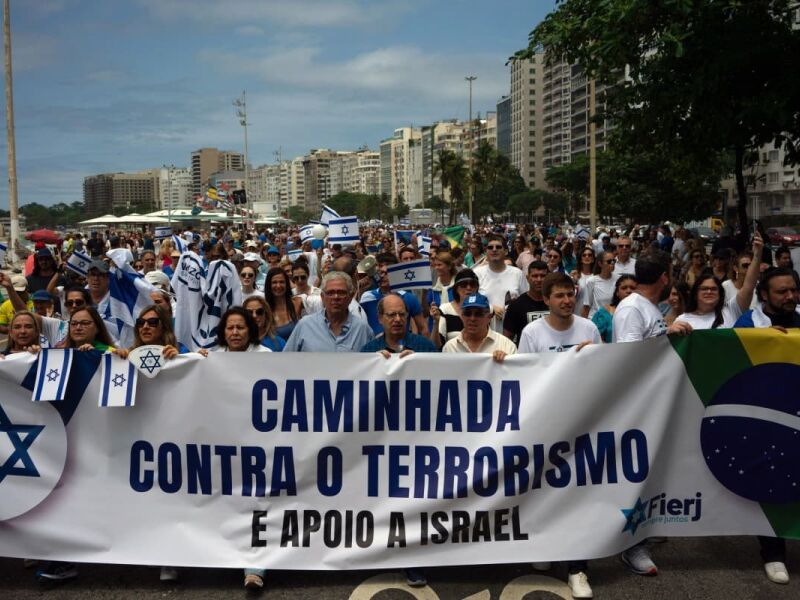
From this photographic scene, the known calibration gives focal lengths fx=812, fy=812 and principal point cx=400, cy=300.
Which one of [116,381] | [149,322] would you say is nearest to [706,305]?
[149,322]

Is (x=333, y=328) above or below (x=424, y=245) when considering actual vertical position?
below

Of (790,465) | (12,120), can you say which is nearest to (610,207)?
(12,120)

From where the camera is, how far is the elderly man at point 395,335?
479 centimetres

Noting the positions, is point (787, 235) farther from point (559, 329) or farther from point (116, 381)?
point (116, 381)

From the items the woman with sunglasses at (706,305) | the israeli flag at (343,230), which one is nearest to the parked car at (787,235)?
the israeli flag at (343,230)

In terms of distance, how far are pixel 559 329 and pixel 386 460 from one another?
140 cm

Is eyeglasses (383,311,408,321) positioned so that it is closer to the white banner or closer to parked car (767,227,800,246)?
the white banner

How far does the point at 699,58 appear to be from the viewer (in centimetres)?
1278

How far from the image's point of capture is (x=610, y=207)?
59750 millimetres

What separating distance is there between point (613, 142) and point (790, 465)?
12.4m

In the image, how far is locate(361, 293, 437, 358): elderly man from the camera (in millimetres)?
4793

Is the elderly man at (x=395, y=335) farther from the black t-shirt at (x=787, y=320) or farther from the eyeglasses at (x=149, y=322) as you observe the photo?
the black t-shirt at (x=787, y=320)

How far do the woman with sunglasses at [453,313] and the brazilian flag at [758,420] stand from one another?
2.36 m

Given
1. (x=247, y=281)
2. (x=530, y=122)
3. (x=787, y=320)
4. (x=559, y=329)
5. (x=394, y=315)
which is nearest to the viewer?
(x=394, y=315)
